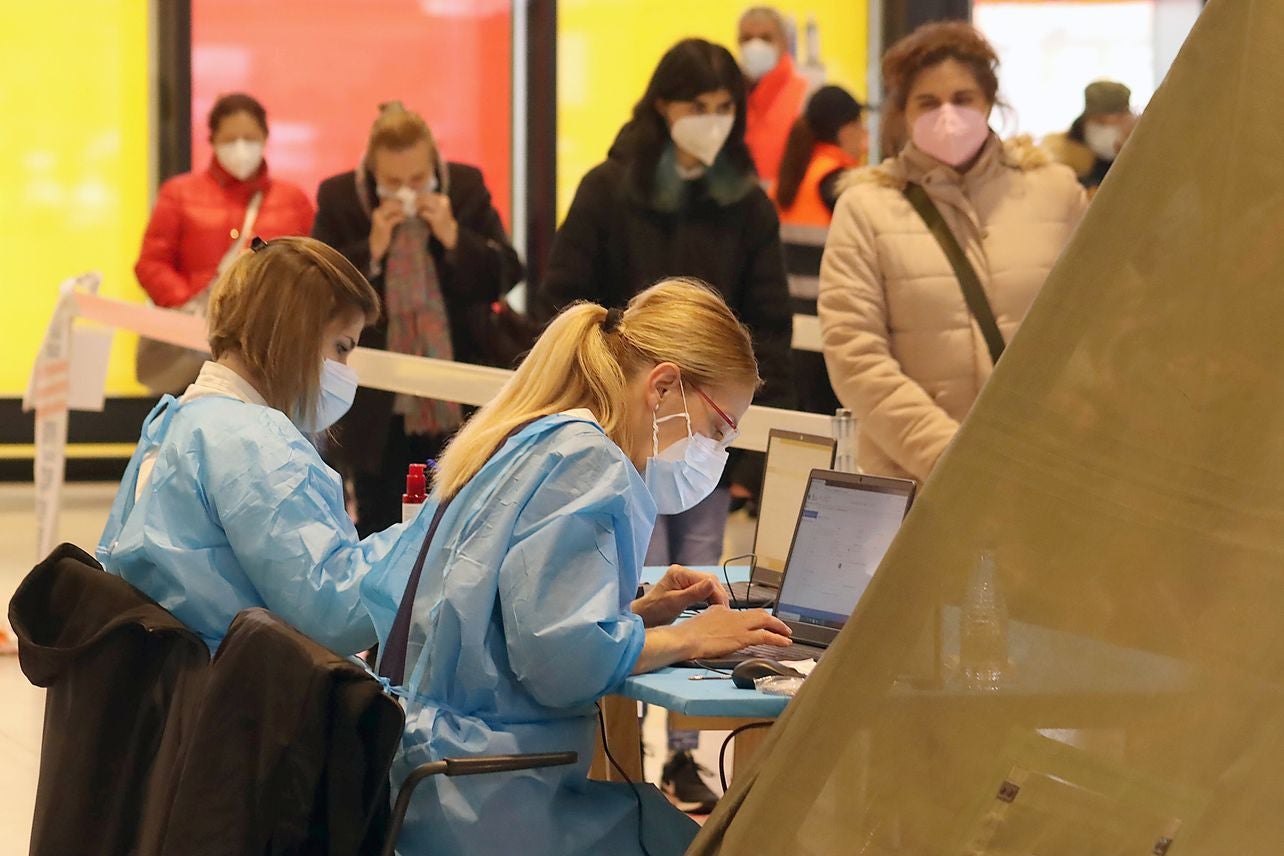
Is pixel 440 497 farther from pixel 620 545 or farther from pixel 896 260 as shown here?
pixel 896 260

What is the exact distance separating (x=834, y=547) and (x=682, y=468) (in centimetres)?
36

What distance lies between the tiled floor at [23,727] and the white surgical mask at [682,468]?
59.6 inches

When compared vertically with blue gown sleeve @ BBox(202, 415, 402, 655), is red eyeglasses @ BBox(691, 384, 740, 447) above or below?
above

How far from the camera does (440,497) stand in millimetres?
2234

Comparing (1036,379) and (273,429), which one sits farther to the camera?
(273,429)

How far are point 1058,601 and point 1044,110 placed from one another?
25.5 feet

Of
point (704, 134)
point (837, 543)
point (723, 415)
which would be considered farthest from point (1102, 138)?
point (723, 415)

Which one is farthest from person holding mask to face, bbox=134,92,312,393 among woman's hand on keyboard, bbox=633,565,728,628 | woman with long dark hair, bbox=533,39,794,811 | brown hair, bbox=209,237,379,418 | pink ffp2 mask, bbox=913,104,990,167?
woman's hand on keyboard, bbox=633,565,728,628

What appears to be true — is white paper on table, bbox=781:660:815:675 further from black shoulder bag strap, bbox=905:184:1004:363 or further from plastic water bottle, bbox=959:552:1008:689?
black shoulder bag strap, bbox=905:184:1004:363

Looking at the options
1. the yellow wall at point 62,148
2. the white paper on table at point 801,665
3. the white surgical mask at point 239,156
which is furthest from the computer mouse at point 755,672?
the yellow wall at point 62,148

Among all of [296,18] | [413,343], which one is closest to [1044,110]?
[296,18]

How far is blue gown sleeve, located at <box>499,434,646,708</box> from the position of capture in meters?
2.05

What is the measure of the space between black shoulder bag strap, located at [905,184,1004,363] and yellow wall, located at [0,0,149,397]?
619 centimetres

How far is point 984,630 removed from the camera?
1.78 meters
